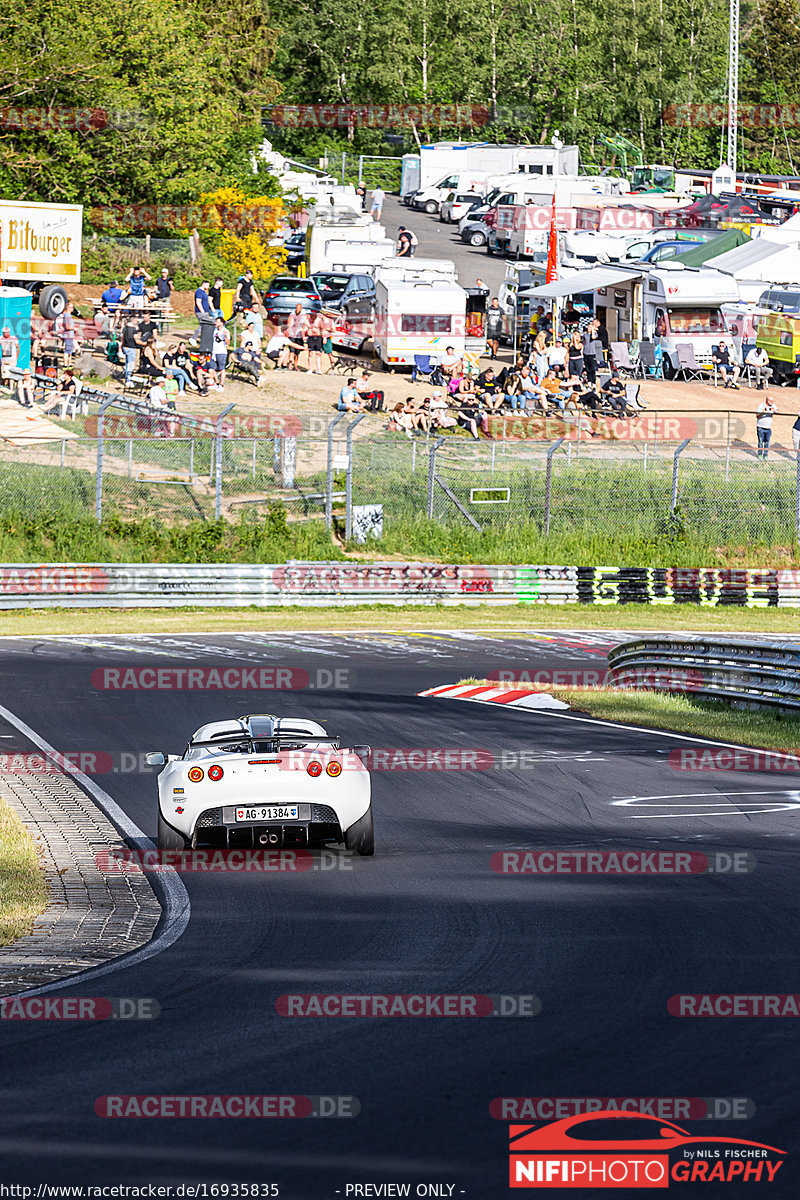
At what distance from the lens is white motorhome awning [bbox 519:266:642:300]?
150 ft

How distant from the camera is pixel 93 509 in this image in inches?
1210

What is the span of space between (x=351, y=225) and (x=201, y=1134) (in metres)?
51.5

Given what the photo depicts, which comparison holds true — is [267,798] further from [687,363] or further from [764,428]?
[687,363]

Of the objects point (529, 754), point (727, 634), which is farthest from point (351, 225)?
point (529, 754)

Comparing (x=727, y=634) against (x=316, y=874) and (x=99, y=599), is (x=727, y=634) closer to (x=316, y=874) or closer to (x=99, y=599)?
(x=99, y=599)

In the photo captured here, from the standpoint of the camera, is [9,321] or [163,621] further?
[9,321]

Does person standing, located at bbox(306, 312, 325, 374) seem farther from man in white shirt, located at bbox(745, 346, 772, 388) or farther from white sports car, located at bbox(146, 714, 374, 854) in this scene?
white sports car, located at bbox(146, 714, 374, 854)

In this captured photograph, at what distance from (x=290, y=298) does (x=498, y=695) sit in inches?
1091

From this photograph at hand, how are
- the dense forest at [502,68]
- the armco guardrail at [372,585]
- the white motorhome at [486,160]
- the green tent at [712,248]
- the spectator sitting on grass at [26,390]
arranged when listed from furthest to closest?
the dense forest at [502,68] < the white motorhome at [486,160] < the green tent at [712,248] < the spectator sitting on grass at [26,390] < the armco guardrail at [372,585]

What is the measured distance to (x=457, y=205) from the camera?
69.7 m

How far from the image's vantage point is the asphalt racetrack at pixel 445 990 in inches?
211

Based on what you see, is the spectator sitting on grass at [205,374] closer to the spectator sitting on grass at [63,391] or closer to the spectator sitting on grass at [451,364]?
the spectator sitting on grass at [63,391]

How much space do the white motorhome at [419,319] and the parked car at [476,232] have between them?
22.8 meters

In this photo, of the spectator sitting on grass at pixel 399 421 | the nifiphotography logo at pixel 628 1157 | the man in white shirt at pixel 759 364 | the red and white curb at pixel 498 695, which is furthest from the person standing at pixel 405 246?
the nifiphotography logo at pixel 628 1157
